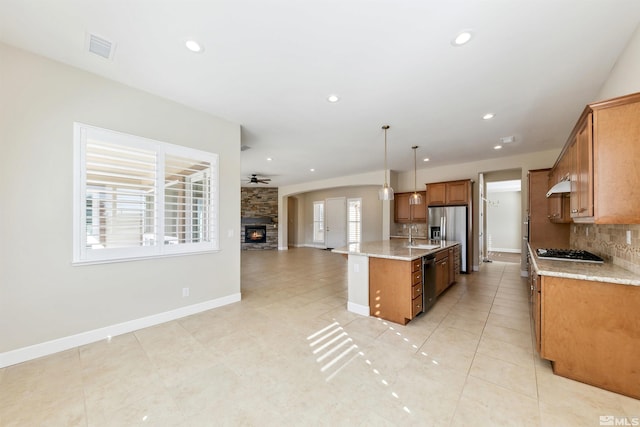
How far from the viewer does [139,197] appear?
9.66 ft

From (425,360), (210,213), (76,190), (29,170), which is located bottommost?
(425,360)

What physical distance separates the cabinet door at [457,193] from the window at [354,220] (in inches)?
157

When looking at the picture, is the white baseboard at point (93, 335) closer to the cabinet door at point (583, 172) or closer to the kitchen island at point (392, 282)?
the kitchen island at point (392, 282)

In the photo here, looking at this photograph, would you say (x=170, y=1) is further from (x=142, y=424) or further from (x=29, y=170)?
(x=142, y=424)

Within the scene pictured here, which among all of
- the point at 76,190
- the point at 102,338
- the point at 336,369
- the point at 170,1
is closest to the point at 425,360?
the point at 336,369

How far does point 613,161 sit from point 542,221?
3661 millimetres

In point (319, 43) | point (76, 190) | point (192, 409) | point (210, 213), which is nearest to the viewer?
point (192, 409)

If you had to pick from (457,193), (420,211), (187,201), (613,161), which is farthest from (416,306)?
(420,211)

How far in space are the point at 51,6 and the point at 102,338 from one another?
3062mm

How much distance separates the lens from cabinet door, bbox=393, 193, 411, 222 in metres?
7.16

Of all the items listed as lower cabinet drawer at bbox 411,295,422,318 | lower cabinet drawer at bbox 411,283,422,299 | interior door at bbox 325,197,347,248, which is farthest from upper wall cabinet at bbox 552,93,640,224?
interior door at bbox 325,197,347,248

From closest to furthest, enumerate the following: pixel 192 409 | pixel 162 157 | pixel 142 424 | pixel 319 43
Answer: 1. pixel 142 424
2. pixel 192 409
3. pixel 319 43
4. pixel 162 157

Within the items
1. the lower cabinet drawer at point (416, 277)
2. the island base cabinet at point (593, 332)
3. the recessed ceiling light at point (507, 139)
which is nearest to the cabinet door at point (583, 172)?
the island base cabinet at point (593, 332)

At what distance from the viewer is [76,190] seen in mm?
2520
